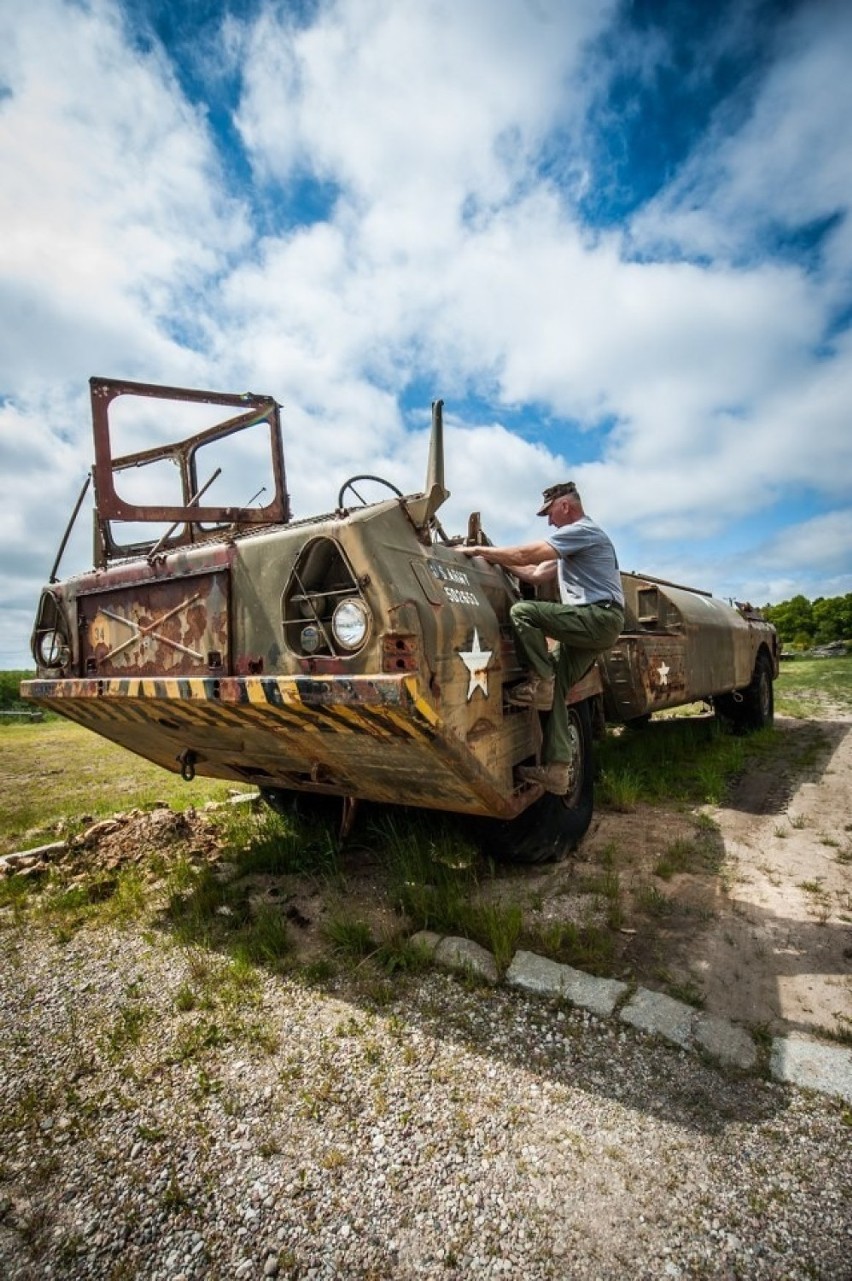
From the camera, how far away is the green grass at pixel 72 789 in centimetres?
532

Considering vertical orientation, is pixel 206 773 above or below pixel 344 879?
above

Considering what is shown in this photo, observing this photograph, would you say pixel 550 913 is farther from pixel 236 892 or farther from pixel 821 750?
pixel 821 750

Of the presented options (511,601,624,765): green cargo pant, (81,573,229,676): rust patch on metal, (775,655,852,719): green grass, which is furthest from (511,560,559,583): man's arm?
(775,655,852,719): green grass

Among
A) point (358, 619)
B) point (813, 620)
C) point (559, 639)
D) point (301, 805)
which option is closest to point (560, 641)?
point (559, 639)

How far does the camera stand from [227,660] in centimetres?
275

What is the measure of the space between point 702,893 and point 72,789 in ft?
20.6

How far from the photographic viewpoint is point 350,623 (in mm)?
2393

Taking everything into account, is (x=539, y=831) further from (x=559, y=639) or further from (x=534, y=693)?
(x=559, y=639)

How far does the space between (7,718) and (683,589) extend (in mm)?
18298

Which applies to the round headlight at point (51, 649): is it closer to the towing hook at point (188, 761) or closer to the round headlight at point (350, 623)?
the towing hook at point (188, 761)

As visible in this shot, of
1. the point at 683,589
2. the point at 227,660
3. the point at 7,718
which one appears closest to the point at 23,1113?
the point at 227,660

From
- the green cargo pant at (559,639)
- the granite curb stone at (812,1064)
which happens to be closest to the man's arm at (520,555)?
the green cargo pant at (559,639)

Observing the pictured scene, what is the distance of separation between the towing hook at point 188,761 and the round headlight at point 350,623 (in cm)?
154

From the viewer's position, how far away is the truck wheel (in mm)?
3693
